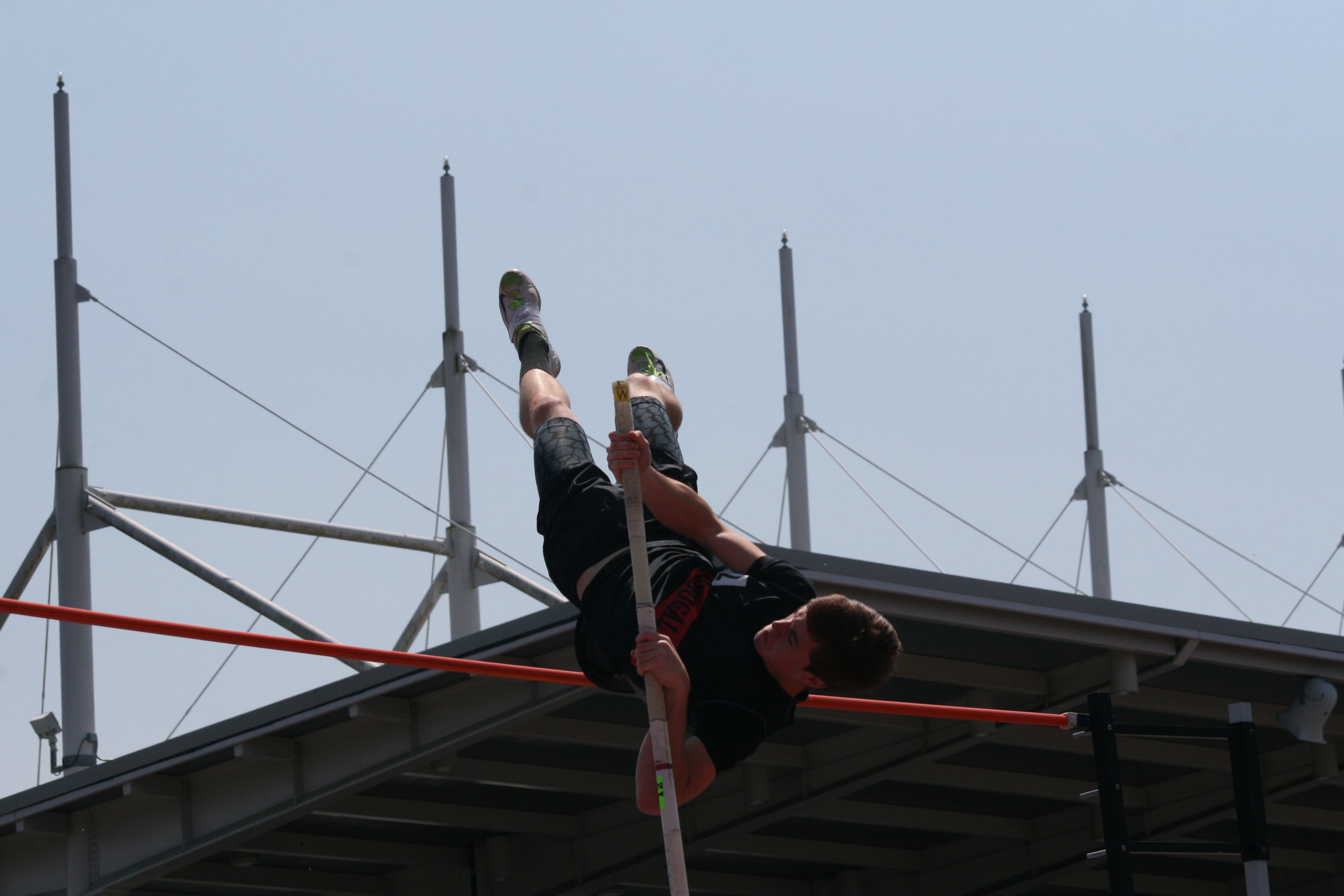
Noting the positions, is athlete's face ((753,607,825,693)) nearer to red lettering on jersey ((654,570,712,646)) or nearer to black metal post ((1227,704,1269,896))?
red lettering on jersey ((654,570,712,646))

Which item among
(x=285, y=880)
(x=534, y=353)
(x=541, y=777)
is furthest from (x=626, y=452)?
(x=285, y=880)

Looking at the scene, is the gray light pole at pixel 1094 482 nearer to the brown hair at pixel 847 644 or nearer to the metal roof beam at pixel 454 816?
the metal roof beam at pixel 454 816

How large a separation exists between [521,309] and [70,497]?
9.29 meters

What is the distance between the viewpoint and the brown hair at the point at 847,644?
19.6ft

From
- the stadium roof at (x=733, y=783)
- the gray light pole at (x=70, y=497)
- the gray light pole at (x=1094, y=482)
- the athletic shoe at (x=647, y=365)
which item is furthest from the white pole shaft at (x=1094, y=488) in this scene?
the athletic shoe at (x=647, y=365)

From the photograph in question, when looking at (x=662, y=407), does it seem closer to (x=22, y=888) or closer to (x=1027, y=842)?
(x=22, y=888)

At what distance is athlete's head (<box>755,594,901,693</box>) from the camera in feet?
19.6

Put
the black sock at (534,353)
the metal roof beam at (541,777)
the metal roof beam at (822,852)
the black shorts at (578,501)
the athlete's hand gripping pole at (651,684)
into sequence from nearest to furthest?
the athlete's hand gripping pole at (651,684) < the black shorts at (578,501) < the black sock at (534,353) < the metal roof beam at (541,777) < the metal roof beam at (822,852)

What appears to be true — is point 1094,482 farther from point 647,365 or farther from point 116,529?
point 647,365

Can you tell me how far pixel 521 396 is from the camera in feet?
23.5

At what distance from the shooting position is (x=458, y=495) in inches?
704

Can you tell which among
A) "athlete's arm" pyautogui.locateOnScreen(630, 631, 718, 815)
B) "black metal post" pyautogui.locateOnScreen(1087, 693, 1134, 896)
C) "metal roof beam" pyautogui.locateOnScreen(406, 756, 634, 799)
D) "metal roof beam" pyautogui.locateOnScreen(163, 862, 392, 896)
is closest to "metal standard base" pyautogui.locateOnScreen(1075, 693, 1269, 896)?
"black metal post" pyautogui.locateOnScreen(1087, 693, 1134, 896)

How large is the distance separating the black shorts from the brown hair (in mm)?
788

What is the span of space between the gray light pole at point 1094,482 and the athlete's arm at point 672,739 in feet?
52.3
